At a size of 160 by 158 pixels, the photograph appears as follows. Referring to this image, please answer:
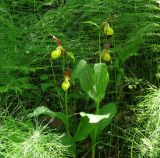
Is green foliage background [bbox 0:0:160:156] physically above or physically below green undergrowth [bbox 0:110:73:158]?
above

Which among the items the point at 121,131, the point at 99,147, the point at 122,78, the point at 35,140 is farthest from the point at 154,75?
the point at 35,140

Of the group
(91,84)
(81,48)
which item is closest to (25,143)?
(91,84)

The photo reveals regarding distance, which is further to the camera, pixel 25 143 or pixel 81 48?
pixel 81 48

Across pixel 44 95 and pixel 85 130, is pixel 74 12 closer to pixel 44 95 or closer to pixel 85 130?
pixel 44 95

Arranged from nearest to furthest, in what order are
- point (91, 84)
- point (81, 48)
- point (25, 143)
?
1. point (25, 143)
2. point (91, 84)
3. point (81, 48)

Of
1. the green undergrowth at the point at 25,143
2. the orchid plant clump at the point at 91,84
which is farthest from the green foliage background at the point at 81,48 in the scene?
the green undergrowth at the point at 25,143

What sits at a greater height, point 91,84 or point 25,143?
point 91,84

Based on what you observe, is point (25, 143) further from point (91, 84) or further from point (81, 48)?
point (81, 48)

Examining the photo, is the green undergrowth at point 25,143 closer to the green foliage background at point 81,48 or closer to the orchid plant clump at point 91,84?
the orchid plant clump at point 91,84

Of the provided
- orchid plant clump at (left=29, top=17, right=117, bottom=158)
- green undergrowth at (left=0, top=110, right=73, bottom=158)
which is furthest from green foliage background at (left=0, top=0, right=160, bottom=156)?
green undergrowth at (left=0, top=110, right=73, bottom=158)

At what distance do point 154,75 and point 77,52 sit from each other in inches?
15.9

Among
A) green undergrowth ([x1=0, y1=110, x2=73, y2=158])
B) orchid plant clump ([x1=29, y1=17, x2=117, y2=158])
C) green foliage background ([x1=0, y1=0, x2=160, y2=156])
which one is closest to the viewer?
green undergrowth ([x1=0, y1=110, x2=73, y2=158])

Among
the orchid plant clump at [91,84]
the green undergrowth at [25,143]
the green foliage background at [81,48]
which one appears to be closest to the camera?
the green undergrowth at [25,143]

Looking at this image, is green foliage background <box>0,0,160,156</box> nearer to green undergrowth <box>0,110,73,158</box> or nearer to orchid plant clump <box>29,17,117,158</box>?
orchid plant clump <box>29,17,117,158</box>
